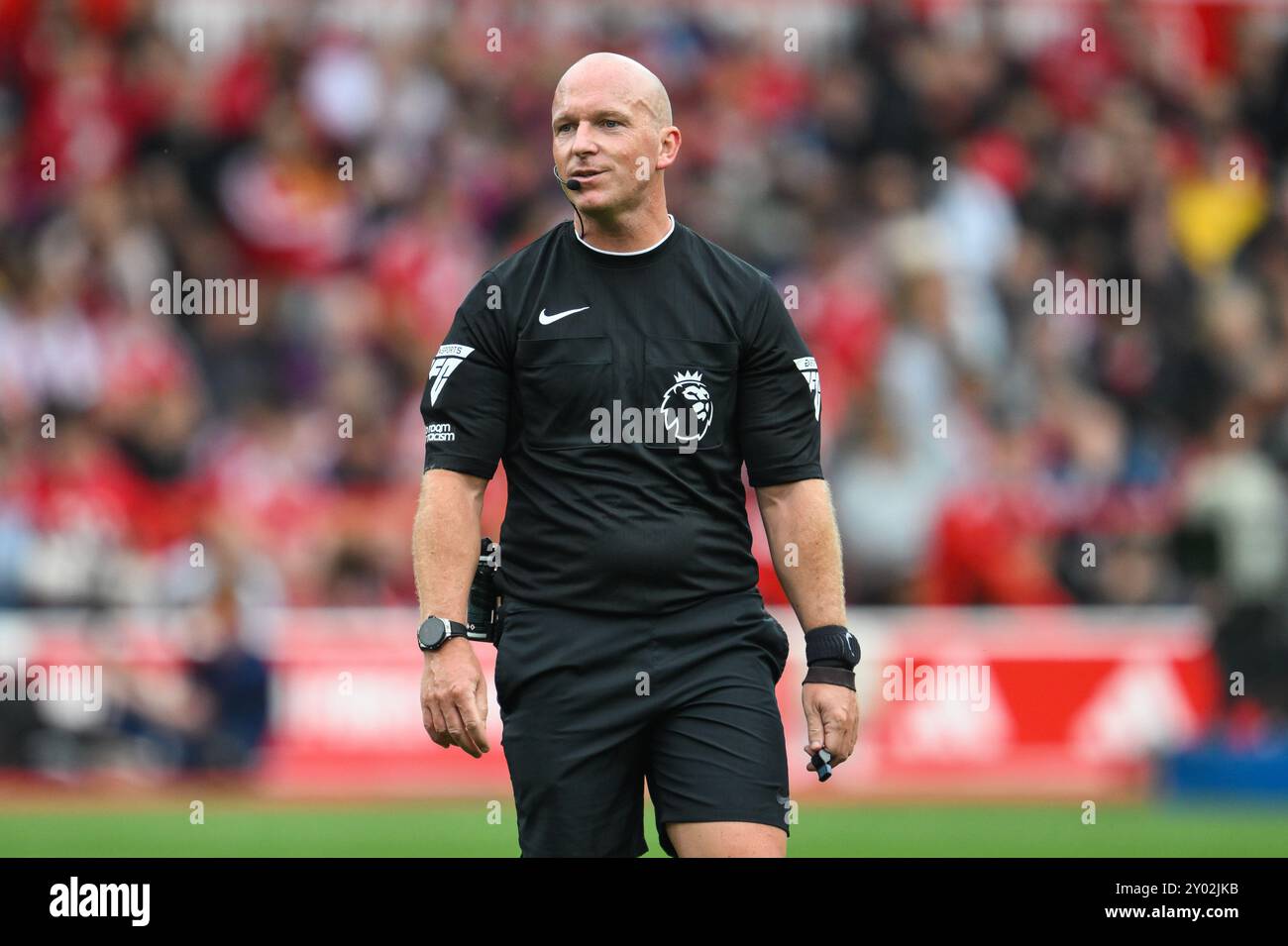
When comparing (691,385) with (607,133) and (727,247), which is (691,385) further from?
(727,247)

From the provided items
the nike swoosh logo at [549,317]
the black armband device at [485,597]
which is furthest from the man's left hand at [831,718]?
the nike swoosh logo at [549,317]

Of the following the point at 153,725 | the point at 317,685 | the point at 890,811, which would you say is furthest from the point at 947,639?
the point at 153,725

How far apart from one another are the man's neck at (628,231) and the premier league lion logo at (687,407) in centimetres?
40

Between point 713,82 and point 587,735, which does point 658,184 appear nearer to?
point 587,735

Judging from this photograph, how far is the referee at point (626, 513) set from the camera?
227 inches

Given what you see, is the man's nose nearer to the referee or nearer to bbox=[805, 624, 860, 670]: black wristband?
the referee

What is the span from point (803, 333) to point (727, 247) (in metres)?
1.20

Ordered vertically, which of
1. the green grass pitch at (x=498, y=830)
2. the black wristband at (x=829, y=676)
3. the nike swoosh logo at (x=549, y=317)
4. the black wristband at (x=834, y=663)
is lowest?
the green grass pitch at (x=498, y=830)

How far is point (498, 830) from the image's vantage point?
1225 centimetres

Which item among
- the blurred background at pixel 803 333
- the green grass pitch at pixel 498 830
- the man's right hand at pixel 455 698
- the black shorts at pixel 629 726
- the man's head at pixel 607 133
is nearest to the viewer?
the man's right hand at pixel 455 698

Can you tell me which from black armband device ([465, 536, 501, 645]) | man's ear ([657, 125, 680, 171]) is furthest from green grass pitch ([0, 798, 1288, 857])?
man's ear ([657, 125, 680, 171])

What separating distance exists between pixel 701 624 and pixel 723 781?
0.44 metres

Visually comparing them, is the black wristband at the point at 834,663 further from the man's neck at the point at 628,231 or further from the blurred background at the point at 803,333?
the blurred background at the point at 803,333

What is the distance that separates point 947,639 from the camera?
48.4 feet
